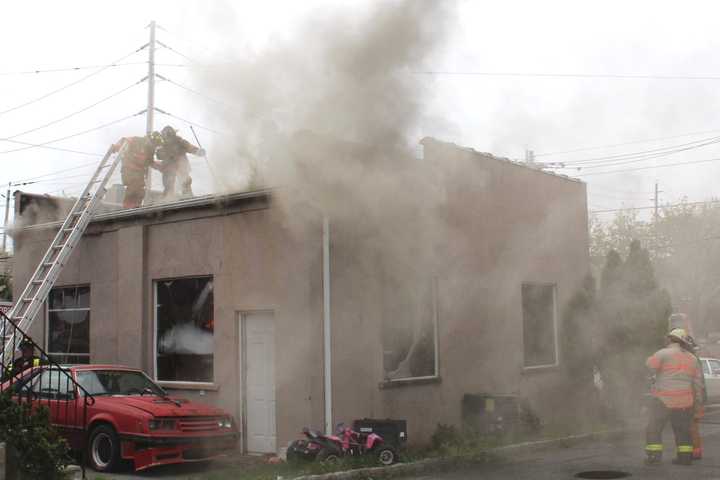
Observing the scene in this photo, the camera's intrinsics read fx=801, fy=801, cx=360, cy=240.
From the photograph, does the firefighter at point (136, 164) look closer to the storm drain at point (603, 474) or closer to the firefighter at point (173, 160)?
the firefighter at point (173, 160)

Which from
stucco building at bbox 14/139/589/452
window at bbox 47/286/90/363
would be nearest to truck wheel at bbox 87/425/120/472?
stucco building at bbox 14/139/589/452

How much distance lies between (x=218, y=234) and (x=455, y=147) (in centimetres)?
423

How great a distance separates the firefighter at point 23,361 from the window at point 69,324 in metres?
2.80

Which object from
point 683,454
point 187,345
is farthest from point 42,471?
point 683,454

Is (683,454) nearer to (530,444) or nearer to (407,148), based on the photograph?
(530,444)

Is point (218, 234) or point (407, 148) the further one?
point (218, 234)

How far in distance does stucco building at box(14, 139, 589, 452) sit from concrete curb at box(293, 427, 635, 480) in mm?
1266

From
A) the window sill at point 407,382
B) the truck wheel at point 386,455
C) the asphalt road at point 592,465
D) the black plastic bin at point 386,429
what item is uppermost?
the window sill at point 407,382

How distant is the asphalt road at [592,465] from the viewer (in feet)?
33.1

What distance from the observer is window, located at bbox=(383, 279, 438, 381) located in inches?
498

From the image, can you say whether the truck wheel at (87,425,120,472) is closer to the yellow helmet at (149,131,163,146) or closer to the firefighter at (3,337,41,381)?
the firefighter at (3,337,41,381)

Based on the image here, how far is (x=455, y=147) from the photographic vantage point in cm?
1358

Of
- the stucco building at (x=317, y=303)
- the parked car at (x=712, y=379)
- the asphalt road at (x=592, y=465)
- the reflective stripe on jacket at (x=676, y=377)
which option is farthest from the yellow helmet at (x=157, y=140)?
the parked car at (x=712, y=379)

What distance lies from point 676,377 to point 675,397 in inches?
10.6
